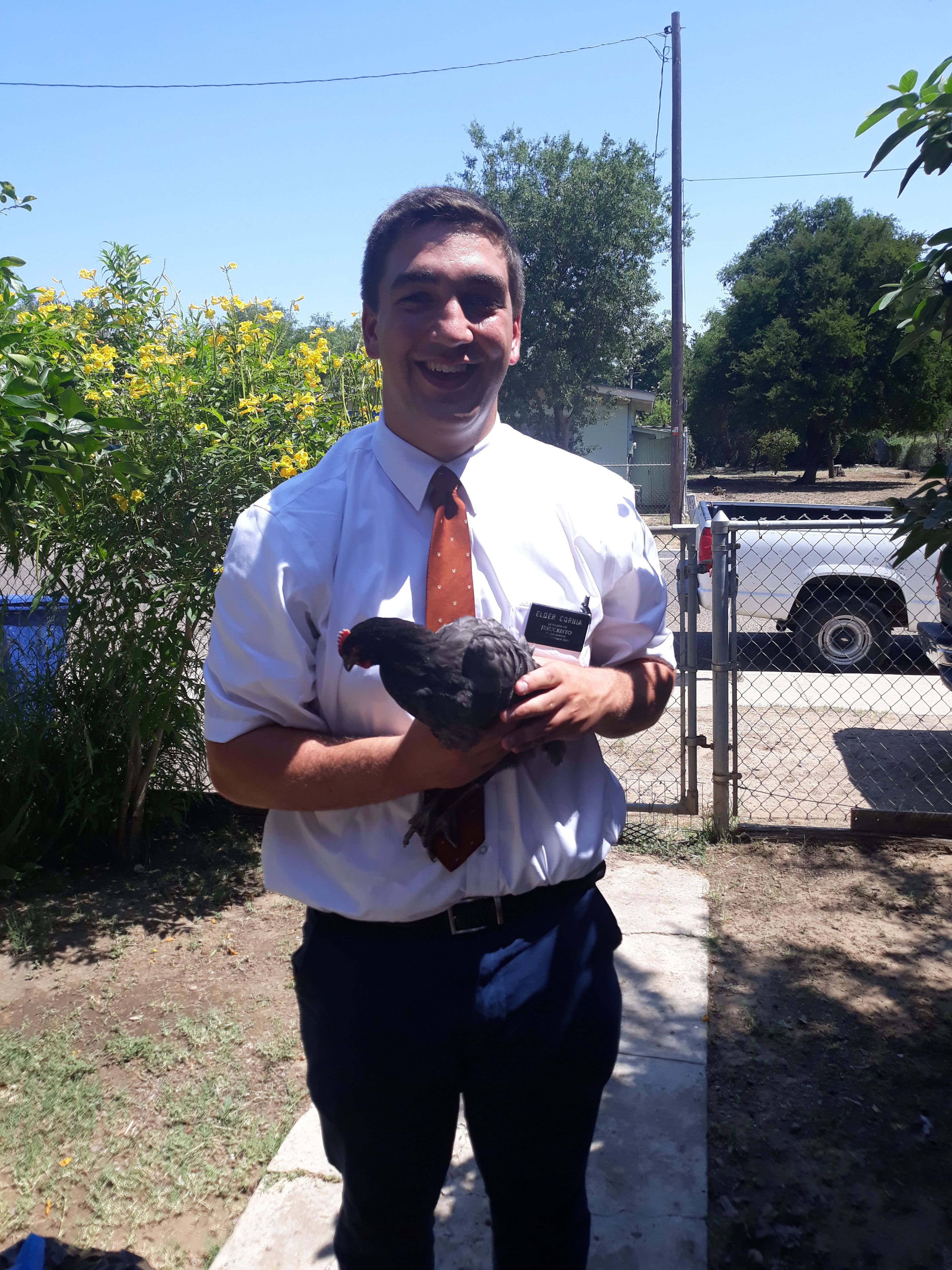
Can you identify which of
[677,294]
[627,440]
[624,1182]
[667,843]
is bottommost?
[624,1182]

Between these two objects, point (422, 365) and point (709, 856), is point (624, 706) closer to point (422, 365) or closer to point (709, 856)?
point (422, 365)

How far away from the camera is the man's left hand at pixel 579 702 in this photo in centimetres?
163

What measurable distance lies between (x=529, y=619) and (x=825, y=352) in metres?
35.0

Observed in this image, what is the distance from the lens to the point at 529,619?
70.4 inches

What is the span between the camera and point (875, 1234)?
8.26 ft

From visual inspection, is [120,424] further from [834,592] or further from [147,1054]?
[834,592]

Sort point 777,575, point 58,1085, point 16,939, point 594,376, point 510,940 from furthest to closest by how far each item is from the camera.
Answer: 1. point 594,376
2. point 777,575
3. point 16,939
4. point 58,1085
5. point 510,940

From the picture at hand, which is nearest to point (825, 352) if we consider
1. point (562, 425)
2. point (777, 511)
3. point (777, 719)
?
point (562, 425)

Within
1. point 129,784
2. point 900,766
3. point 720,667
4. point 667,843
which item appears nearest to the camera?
point 129,784

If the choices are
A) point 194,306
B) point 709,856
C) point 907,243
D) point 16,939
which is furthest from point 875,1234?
point 907,243

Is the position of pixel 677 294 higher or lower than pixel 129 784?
higher

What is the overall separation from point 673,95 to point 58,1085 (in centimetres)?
2173

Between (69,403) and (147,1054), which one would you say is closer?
(69,403)

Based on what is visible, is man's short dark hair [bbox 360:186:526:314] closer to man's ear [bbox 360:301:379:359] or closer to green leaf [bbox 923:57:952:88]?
man's ear [bbox 360:301:379:359]
